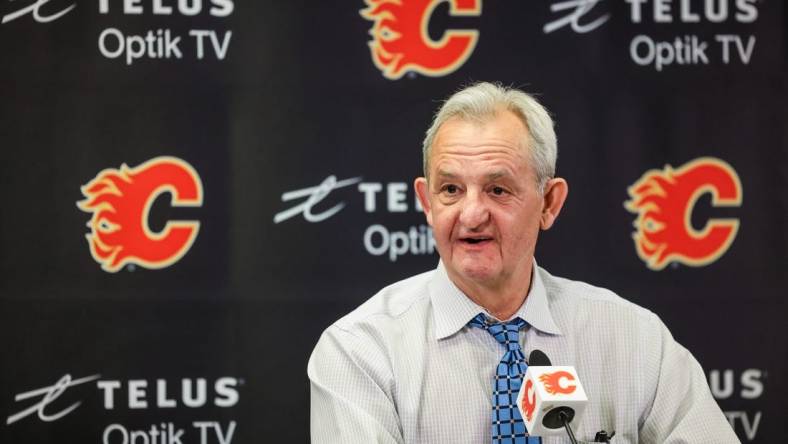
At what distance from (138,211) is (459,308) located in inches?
59.8

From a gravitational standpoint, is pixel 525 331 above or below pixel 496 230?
below

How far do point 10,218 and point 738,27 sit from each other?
8.69 feet

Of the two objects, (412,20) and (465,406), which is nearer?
(465,406)

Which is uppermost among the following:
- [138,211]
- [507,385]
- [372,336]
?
[138,211]

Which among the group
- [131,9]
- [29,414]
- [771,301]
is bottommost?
[29,414]

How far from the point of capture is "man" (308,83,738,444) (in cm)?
189

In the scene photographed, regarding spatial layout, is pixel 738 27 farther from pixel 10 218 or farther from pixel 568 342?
pixel 10 218

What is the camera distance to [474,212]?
6.14ft

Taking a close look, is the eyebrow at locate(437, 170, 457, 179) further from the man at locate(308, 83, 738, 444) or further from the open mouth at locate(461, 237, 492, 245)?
the open mouth at locate(461, 237, 492, 245)

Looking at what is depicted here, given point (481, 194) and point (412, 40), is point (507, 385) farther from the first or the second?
point (412, 40)

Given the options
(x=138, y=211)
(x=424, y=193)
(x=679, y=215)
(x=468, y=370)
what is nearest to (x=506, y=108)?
(x=424, y=193)

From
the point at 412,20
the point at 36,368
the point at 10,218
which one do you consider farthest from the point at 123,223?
the point at 412,20

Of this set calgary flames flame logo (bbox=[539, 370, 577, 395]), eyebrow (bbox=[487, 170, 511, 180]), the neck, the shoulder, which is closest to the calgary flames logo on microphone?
the shoulder

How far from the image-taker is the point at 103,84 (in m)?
3.10
